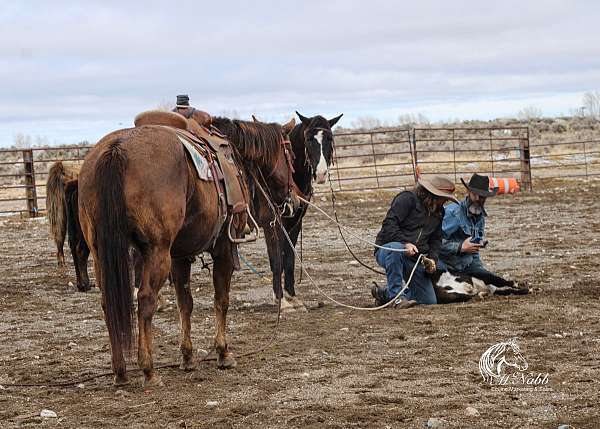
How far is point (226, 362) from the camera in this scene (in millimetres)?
6707

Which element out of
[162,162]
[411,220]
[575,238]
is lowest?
[575,238]

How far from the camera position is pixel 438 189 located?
29.2 ft

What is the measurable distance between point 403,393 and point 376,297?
3.67 m

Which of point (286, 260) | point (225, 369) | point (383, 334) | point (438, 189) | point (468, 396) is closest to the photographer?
point (468, 396)

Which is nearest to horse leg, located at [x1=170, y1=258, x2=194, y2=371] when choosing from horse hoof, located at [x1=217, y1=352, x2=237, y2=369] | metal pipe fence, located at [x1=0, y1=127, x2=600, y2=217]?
horse hoof, located at [x1=217, y1=352, x2=237, y2=369]

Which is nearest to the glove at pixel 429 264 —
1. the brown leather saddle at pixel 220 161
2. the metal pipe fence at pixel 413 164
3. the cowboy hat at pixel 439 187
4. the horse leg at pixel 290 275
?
the cowboy hat at pixel 439 187

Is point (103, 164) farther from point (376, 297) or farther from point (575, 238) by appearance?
point (575, 238)

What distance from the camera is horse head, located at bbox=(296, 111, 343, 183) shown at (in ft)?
32.8

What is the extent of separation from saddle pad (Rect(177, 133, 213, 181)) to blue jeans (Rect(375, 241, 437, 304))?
3.08 m

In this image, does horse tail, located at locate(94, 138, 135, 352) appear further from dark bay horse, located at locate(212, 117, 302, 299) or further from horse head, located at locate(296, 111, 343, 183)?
horse head, located at locate(296, 111, 343, 183)

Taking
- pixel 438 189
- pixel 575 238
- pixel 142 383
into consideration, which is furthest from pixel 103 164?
pixel 575 238

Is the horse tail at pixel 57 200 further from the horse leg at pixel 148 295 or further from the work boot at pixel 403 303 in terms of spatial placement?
the horse leg at pixel 148 295

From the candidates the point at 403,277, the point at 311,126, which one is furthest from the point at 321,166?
the point at 403,277
